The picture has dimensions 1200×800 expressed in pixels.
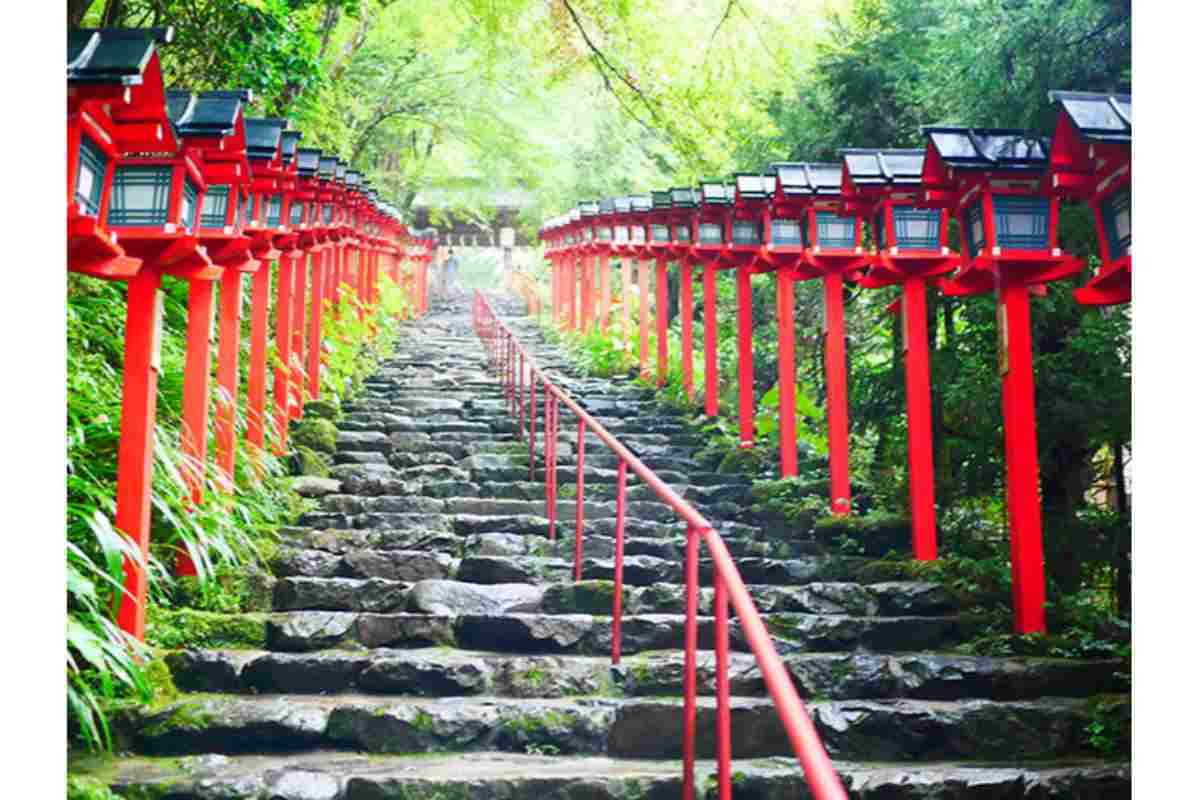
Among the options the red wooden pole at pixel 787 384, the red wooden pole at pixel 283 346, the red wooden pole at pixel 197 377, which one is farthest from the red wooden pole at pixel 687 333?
the red wooden pole at pixel 197 377

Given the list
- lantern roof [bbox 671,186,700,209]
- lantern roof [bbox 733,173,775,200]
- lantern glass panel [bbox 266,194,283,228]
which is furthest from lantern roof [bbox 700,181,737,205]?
lantern glass panel [bbox 266,194,283,228]

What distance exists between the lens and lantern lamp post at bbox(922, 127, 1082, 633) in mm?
5156

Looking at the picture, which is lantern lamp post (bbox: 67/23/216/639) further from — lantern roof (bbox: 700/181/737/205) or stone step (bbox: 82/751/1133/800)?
lantern roof (bbox: 700/181/737/205)

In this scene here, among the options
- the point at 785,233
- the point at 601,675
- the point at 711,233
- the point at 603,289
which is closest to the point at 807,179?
the point at 785,233

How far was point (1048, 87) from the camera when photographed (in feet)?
19.3

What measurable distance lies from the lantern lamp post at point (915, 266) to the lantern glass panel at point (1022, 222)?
95cm

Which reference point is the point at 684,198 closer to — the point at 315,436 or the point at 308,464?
the point at 315,436

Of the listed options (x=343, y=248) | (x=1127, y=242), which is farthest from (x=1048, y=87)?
(x=343, y=248)

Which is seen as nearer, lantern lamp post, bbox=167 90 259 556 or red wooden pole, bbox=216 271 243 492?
lantern lamp post, bbox=167 90 259 556

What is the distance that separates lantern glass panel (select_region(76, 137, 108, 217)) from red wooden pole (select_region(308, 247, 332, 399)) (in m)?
5.92

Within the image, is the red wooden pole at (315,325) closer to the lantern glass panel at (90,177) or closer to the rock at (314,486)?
the rock at (314,486)
